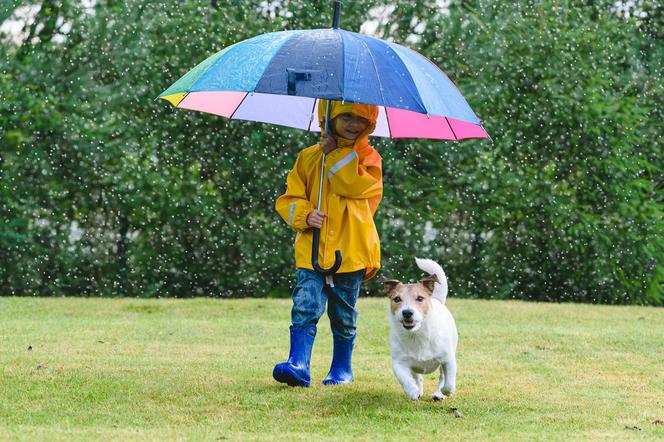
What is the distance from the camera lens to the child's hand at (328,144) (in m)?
6.54

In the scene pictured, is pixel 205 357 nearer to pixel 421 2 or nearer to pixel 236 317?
pixel 236 317

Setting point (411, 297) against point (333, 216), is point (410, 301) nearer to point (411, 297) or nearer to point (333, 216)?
point (411, 297)

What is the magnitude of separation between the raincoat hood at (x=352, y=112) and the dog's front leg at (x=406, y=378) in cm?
135

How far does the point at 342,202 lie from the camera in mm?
6594

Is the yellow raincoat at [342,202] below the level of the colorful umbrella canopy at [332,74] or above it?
below

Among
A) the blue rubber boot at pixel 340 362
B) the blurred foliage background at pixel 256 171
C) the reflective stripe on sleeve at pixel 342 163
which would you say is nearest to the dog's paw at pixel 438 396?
the blue rubber boot at pixel 340 362

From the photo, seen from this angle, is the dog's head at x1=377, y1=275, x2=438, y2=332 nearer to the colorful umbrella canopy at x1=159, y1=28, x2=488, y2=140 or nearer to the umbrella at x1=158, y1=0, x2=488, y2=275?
the umbrella at x1=158, y1=0, x2=488, y2=275

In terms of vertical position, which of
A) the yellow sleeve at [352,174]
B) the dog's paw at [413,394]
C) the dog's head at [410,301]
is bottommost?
the dog's paw at [413,394]

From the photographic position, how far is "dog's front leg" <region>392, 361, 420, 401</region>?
6211 millimetres

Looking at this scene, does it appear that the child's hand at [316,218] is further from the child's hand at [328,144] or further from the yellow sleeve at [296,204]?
the child's hand at [328,144]

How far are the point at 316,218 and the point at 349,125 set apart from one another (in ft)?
1.97

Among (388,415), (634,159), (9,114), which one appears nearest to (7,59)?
(9,114)

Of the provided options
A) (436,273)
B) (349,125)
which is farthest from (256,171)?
(436,273)

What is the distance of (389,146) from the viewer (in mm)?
14625
